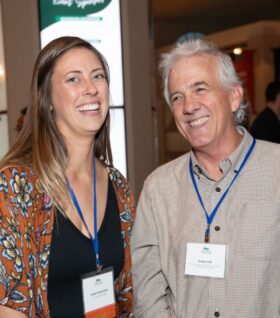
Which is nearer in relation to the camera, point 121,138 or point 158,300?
point 158,300

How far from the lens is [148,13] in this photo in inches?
162

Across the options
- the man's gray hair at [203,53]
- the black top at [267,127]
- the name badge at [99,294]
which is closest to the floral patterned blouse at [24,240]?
the name badge at [99,294]

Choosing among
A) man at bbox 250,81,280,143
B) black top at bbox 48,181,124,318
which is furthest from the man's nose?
man at bbox 250,81,280,143

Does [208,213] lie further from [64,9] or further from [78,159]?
[64,9]

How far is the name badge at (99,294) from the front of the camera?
174cm

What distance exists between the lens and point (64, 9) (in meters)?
3.75

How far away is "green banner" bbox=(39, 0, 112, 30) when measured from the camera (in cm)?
371

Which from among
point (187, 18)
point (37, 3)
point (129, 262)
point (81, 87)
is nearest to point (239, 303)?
point (129, 262)

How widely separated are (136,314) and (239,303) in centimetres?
47

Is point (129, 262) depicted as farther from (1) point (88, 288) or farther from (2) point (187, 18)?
(2) point (187, 18)

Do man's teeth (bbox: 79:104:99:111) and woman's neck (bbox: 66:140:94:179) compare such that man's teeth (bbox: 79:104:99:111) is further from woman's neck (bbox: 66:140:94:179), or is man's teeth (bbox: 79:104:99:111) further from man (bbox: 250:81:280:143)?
man (bbox: 250:81:280:143)

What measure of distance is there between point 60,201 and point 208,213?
54 cm

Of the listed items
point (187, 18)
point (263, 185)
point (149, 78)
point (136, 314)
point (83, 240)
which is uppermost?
point (187, 18)

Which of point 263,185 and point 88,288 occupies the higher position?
point 263,185
